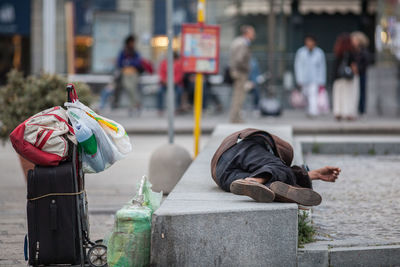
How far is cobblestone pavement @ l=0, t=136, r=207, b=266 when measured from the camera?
616cm

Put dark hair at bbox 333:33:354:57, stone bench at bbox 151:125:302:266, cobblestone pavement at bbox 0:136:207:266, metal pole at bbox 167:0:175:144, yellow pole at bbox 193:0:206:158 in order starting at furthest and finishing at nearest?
dark hair at bbox 333:33:354:57, yellow pole at bbox 193:0:206:158, metal pole at bbox 167:0:175:144, cobblestone pavement at bbox 0:136:207:266, stone bench at bbox 151:125:302:266

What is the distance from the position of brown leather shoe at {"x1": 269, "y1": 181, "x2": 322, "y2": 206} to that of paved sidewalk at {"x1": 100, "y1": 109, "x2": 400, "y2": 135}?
10.7 metres

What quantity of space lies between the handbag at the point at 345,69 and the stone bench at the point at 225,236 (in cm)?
1210

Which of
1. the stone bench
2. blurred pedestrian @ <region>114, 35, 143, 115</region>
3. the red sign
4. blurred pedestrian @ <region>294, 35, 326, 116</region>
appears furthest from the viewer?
blurred pedestrian @ <region>114, 35, 143, 115</region>

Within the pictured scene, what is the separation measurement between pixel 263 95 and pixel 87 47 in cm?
534

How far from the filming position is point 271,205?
5.03 m

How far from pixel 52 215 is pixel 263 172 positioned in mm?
1411

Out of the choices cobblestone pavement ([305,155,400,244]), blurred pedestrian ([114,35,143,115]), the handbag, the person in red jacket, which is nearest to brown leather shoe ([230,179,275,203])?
cobblestone pavement ([305,155,400,244])

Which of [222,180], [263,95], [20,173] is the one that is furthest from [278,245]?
[263,95]

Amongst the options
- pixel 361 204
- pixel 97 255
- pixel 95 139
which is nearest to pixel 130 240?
pixel 97 255

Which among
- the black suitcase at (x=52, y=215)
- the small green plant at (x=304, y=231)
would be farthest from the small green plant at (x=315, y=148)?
the black suitcase at (x=52, y=215)

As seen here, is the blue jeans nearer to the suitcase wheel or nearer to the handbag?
the handbag

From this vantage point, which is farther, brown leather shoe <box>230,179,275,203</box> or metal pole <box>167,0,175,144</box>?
metal pole <box>167,0,175,144</box>

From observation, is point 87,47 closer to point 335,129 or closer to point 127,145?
point 335,129
